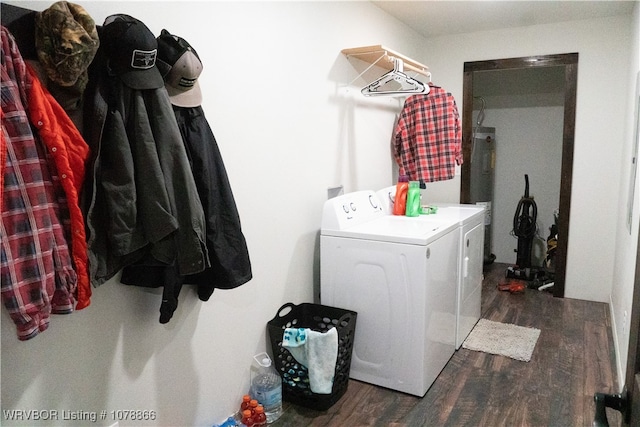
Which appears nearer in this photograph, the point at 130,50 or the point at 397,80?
the point at 130,50

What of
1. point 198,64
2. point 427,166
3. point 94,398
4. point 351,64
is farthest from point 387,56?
point 94,398

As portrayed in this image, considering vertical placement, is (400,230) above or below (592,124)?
below

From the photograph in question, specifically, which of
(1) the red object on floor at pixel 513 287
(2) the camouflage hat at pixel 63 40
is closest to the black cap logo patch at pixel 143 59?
(2) the camouflage hat at pixel 63 40

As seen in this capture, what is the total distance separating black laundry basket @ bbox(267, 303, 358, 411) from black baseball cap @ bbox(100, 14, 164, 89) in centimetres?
140

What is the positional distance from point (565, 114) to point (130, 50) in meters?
3.60

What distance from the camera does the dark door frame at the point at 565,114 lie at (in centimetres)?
381

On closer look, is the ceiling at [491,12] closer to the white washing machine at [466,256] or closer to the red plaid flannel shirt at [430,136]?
the red plaid flannel shirt at [430,136]

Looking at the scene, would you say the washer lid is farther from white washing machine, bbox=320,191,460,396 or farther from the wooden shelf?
the wooden shelf

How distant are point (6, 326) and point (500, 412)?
7.01 ft

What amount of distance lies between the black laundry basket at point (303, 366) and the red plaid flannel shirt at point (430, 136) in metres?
1.45

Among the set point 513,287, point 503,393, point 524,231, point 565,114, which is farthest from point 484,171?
point 503,393

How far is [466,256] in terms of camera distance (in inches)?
116

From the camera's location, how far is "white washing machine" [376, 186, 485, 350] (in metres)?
2.90

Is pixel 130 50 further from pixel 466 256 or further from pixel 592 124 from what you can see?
pixel 592 124
